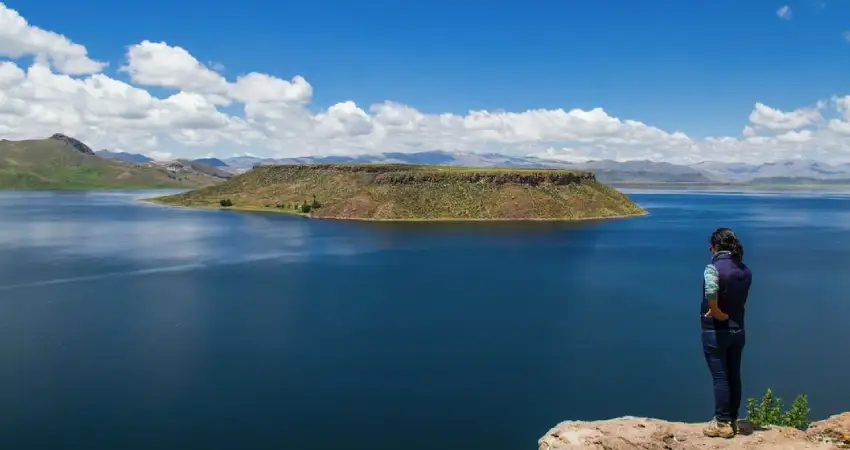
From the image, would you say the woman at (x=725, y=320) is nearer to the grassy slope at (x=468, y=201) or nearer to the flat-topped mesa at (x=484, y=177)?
the grassy slope at (x=468, y=201)

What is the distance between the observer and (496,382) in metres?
39.9

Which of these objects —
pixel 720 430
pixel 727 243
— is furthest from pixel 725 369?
pixel 727 243


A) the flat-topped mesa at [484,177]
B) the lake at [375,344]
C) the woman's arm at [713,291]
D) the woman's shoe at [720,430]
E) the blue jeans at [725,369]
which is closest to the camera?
the woman's arm at [713,291]

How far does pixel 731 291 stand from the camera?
1329cm

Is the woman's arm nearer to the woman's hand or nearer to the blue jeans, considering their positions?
the woman's hand

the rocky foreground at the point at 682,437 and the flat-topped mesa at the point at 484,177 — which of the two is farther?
the flat-topped mesa at the point at 484,177

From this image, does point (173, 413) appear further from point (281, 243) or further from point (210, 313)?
point (281, 243)

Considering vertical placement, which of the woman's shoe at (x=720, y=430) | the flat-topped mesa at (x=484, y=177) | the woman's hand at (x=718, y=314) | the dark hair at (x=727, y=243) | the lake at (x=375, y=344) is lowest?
the lake at (x=375, y=344)

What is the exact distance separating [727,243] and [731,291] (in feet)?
4.09

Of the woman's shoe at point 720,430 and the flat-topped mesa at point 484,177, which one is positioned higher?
the flat-topped mesa at point 484,177

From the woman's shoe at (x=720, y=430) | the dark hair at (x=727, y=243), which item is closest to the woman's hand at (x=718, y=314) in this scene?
the dark hair at (x=727, y=243)

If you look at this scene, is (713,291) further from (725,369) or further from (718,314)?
(725,369)

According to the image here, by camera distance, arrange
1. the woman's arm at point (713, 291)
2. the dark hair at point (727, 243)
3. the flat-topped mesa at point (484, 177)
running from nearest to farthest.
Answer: the woman's arm at point (713, 291)
the dark hair at point (727, 243)
the flat-topped mesa at point (484, 177)

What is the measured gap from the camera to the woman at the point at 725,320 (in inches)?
523
